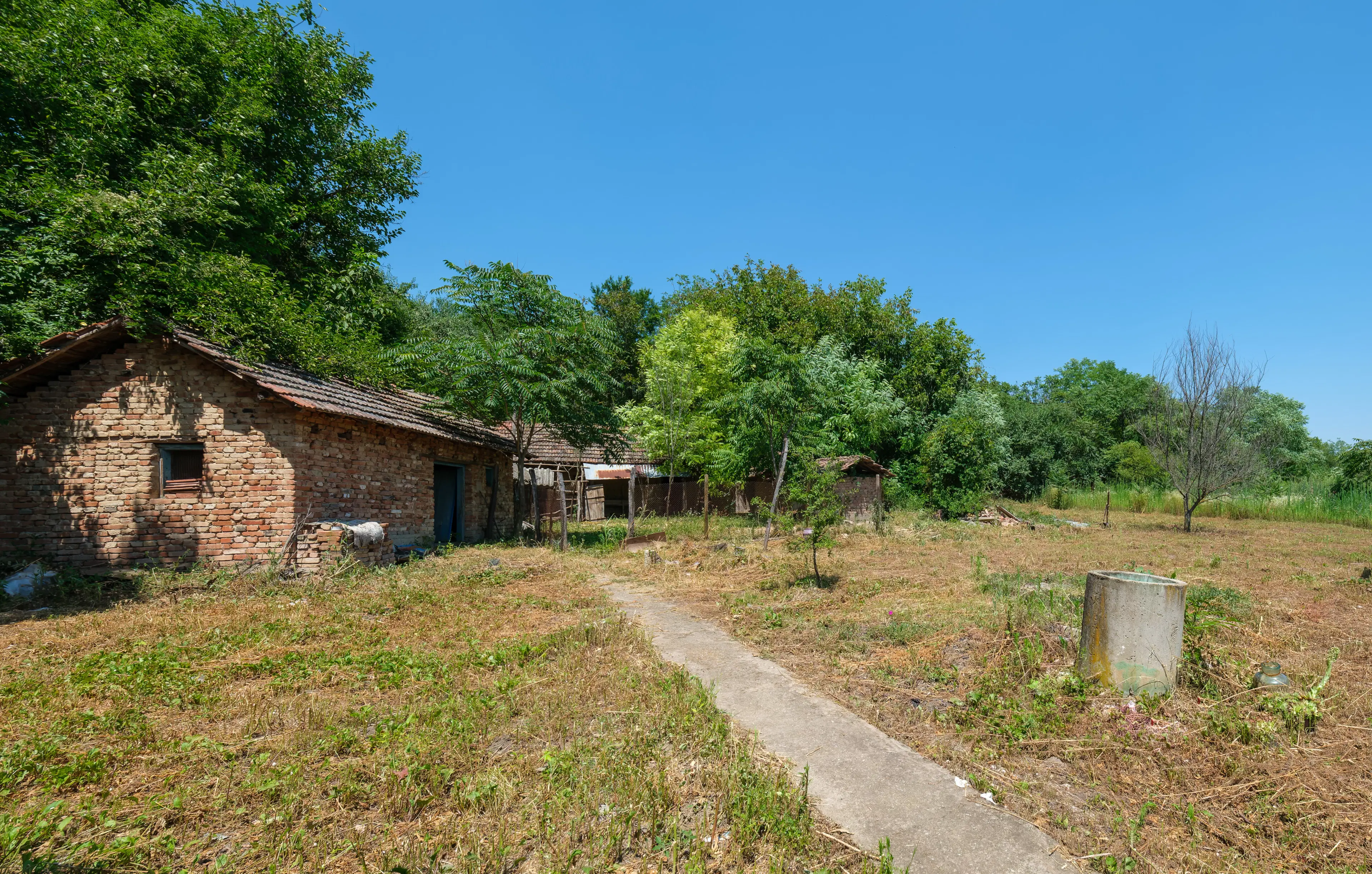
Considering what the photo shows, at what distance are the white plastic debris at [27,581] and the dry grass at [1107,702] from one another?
31.4 ft

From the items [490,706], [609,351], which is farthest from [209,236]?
[490,706]

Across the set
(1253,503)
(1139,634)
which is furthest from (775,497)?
(1253,503)

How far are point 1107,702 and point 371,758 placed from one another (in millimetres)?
5783

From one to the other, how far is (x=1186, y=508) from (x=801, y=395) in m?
13.7

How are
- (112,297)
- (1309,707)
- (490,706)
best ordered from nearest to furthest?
(1309,707), (490,706), (112,297)

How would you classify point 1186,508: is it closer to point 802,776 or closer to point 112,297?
point 802,776

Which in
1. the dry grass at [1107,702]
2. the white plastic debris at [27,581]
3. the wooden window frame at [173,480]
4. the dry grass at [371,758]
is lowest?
the white plastic debris at [27,581]

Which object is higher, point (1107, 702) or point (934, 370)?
point (934, 370)

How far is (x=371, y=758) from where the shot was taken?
4.04 m

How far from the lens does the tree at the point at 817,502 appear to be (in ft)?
31.2

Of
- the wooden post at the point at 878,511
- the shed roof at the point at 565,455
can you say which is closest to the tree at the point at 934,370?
the wooden post at the point at 878,511

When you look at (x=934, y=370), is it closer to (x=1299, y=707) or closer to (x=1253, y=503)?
(x=1253, y=503)

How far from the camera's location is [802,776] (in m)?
3.82

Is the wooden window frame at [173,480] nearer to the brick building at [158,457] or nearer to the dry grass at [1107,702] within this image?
the brick building at [158,457]
